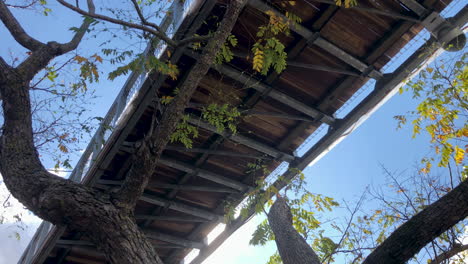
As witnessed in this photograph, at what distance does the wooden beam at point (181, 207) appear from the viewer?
836 cm

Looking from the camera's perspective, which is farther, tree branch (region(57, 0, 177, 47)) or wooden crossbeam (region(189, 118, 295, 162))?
wooden crossbeam (region(189, 118, 295, 162))

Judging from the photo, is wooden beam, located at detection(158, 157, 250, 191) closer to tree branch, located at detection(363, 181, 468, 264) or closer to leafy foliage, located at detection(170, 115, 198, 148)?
leafy foliage, located at detection(170, 115, 198, 148)

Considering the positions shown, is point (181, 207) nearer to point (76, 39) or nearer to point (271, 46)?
point (76, 39)

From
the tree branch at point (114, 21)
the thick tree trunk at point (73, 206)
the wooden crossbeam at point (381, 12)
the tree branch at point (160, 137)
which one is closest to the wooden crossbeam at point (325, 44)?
the wooden crossbeam at point (381, 12)

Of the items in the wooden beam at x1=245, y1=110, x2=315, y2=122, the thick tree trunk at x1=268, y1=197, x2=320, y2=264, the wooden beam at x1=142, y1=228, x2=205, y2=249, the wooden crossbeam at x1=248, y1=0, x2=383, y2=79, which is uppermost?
the wooden crossbeam at x1=248, y1=0, x2=383, y2=79

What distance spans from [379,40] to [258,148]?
3.04 meters

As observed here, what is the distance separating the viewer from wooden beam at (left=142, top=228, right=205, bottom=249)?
30.5 ft

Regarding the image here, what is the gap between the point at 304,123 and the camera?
7258 mm

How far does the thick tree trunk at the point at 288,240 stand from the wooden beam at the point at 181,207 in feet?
11.6

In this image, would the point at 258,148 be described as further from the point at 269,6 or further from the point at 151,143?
the point at 151,143

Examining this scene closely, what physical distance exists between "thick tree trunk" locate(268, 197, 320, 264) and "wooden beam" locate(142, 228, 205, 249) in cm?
462

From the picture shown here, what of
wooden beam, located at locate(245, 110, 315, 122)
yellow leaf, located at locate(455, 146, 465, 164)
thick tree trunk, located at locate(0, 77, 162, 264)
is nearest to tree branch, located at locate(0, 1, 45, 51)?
thick tree trunk, located at locate(0, 77, 162, 264)

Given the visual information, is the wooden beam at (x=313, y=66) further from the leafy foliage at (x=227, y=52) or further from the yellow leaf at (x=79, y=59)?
the yellow leaf at (x=79, y=59)

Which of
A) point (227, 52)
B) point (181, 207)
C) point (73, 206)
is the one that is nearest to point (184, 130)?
point (227, 52)
